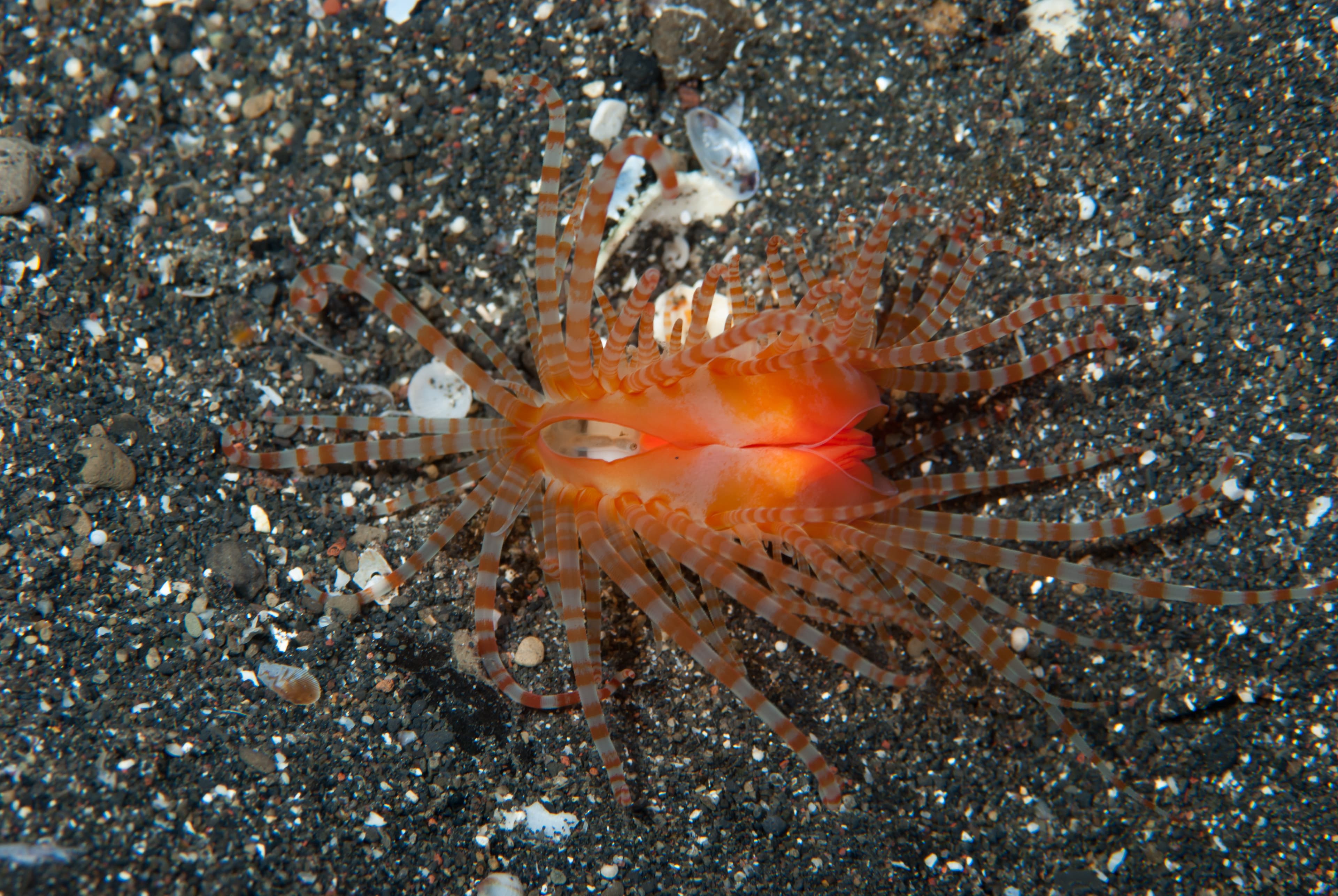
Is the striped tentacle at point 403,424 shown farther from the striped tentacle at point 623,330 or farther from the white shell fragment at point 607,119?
the white shell fragment at point 607,119

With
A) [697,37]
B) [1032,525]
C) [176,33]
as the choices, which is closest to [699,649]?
[1032,525]

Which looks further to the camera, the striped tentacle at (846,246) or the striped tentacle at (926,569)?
the striped tentacle at (846,246)

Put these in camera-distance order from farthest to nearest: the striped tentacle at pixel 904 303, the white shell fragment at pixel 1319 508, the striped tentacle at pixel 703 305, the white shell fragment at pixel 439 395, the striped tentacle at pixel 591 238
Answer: the white shell fragment at pixel 439 395, the striped tentacle at pixel 904 303, the white shell fragment at pixel 1319 508, the striped tentacle at pixel 703 305, the striped tentacle at pixel 591 238

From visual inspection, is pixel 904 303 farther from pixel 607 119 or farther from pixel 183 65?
pixel 183 65

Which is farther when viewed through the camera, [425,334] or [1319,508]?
[1319,508]

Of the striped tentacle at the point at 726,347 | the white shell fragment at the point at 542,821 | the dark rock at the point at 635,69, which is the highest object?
the dark rock at the point at 635,69

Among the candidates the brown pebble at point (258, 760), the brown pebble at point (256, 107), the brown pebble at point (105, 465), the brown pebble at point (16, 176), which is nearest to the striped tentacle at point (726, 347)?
the brown pebble at point (258, 760)
